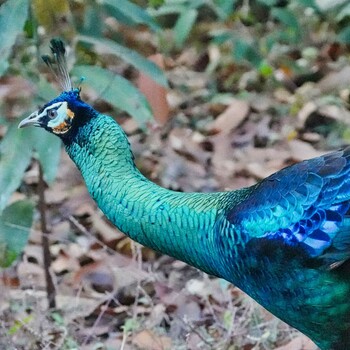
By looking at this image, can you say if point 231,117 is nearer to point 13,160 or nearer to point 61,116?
point 13,160

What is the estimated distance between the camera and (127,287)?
3336 mm

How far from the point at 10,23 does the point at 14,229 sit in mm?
646

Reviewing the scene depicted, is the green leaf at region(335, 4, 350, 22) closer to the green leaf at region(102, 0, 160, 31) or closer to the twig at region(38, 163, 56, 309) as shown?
the green leaf at region(102, 0, 160, 31)

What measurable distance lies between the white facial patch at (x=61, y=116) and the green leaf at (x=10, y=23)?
1.82 feet

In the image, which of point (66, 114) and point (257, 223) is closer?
point (257, 223)

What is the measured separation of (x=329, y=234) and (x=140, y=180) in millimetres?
502

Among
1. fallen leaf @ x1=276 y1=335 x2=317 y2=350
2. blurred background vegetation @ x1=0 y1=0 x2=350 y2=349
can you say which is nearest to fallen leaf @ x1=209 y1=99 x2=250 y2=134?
blurred background vegetation @ x1=0 y1=0 x2=350 y2=349

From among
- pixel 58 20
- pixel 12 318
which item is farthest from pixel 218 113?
pixel 12 318

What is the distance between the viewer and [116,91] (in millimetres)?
3104

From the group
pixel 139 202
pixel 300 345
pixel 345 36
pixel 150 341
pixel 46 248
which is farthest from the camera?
pixel 345 36

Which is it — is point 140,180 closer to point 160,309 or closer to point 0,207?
point 0,207

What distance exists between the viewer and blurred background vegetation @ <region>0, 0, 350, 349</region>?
2.98 meters

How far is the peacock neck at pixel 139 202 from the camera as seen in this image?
219 cm

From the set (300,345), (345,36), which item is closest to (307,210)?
(300,345)
